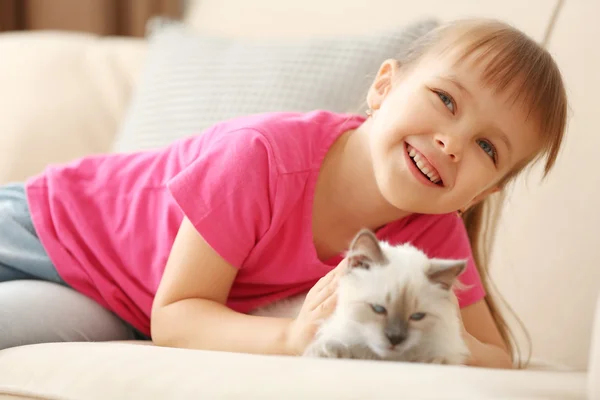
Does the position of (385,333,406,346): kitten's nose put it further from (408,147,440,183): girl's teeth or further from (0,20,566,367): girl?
(408,147,440,183): girl's teeth

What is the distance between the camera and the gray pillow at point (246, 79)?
1525 millimetres

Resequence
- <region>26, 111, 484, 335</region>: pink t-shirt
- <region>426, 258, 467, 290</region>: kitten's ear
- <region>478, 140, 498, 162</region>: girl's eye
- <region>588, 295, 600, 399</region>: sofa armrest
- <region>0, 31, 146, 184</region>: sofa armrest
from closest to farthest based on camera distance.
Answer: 1. <region>588, 295, 600, 399</region>: sofa armrest
2. <region>426, 258, 467, 290</region>: kitten's ear
3. <region>478, 140, 498, 162</region>: girl's eye
4. <region>26, 111, 484, 335</region>: pink t-shirt
5. <region>0, 31, 146, 184</region>: sofa armrest

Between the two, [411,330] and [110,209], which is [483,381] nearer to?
[411,330]

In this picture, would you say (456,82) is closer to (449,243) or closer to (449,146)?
(449,146)

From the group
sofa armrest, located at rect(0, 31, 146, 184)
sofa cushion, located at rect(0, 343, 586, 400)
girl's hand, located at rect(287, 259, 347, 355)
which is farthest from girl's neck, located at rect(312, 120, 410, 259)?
sofa armrest, located at rect(0, 31, 146, 184)

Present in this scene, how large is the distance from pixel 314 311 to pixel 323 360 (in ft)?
0.30

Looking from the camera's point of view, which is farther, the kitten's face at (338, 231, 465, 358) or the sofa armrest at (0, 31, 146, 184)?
the sofa armrest at (0, 31, 146, 184)

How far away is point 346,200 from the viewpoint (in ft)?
3.92

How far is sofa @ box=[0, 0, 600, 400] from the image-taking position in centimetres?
75

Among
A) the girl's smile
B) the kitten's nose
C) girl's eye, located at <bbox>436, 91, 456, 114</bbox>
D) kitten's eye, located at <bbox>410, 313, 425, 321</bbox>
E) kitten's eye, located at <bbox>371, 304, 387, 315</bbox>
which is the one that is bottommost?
the kitten's nose

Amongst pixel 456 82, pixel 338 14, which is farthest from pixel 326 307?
pixel 338 14

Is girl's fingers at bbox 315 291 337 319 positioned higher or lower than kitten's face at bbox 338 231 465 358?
lower

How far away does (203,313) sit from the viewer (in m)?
1.06

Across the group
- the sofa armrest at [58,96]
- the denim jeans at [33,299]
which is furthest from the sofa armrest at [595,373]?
the sofa armrest at [58,96]
